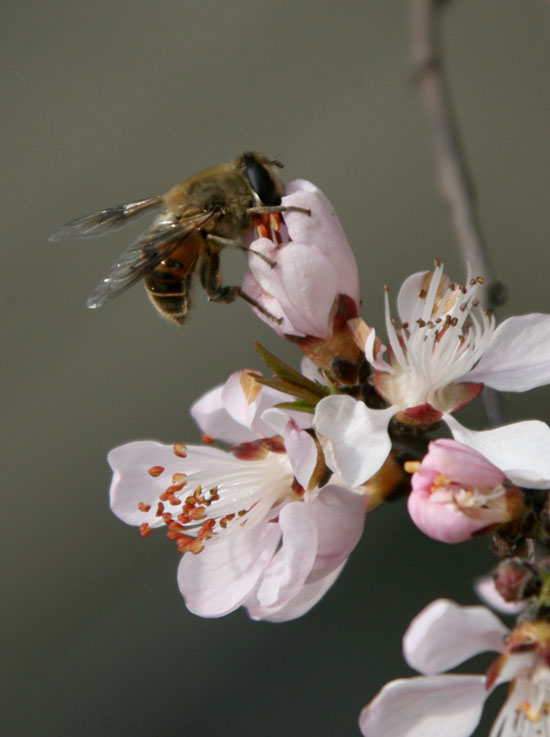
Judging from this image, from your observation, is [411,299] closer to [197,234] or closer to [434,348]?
[434,348]

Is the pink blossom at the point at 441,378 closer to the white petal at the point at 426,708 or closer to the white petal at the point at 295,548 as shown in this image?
the white petal at the point at 295,548

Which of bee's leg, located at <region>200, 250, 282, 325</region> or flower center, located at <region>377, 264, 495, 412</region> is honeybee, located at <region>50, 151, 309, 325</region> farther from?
flower center, located at <region>377, 264, 495, 412</region>

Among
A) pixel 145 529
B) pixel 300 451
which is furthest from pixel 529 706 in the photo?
pixel 145 529

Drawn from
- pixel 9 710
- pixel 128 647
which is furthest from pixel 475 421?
pixel 9 710

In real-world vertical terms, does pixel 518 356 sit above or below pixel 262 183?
below

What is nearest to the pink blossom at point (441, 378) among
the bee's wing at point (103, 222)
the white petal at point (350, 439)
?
the white petal at point (350, 439)

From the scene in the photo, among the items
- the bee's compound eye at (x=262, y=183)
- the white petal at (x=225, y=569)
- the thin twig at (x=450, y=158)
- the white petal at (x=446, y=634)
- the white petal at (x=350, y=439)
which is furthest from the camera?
the thin twig at (x=450, y=158)

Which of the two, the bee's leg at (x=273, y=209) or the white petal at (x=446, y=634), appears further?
the bee's leg at (x=273, y=209)
